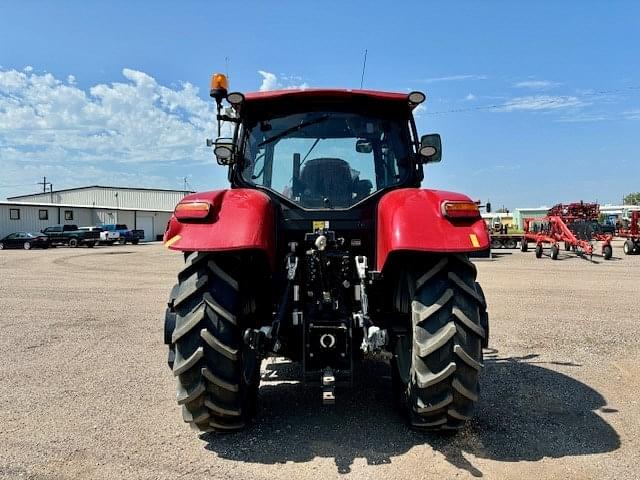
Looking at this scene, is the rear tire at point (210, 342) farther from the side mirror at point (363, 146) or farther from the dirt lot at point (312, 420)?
the side mirror at point (363, 146)

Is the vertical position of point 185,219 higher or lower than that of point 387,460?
higher

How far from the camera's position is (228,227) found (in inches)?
135

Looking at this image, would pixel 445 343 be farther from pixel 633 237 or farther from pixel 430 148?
pixel 633 237

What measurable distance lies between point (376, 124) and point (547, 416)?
2.77m

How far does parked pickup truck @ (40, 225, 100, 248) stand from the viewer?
3903 cm

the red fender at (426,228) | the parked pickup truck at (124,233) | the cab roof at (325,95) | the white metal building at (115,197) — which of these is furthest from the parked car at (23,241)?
the red fender at (426,228)

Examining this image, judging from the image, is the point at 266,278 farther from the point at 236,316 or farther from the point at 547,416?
the point at 547,416

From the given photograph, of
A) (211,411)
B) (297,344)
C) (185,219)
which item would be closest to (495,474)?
(297,344)

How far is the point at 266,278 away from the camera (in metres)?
4.05

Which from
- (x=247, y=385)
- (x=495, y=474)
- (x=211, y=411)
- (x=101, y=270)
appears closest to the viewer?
(x=495, y=474)

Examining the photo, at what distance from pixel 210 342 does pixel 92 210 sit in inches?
2081

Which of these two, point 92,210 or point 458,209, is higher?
point 92,210

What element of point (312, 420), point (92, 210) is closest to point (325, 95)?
point (312, 420)

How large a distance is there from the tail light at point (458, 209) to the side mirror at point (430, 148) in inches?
42.7
